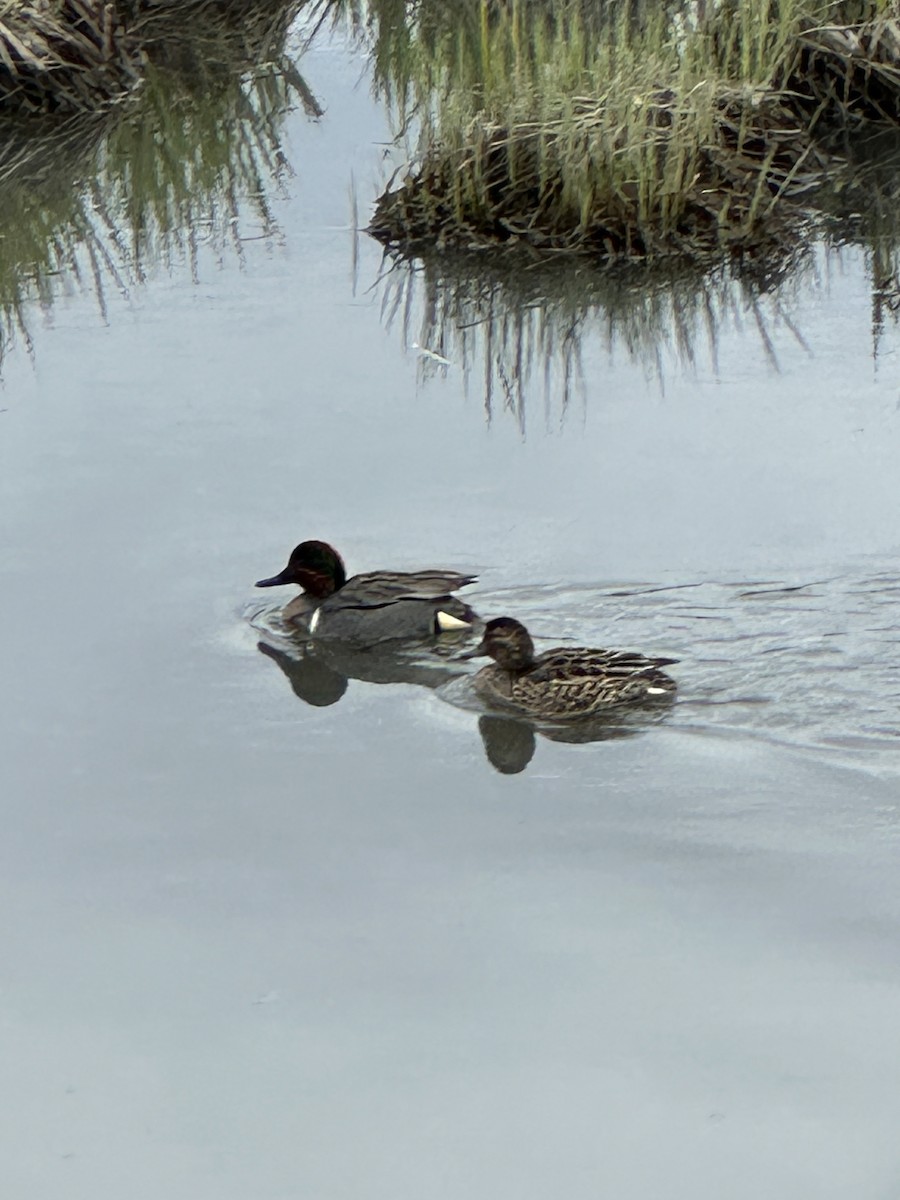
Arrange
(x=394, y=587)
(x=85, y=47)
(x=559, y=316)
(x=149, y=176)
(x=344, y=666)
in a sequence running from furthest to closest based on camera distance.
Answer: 1. (x=85, y=47)
2. (x=149, y=176)
3. (x=559, y=316)
4. (x=344, y=666)
5. (x=394, y=587)

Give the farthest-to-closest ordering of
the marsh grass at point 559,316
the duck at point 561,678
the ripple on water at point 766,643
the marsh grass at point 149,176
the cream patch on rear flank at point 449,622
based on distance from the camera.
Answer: the marsh grass at point 149,176, the marsh grass at point 559,316, the cream patch on rear flank at point 449,622, the duck at point 561,678, the ripple on water at point 766,643

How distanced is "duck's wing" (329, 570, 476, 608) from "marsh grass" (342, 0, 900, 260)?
3697 millimetres

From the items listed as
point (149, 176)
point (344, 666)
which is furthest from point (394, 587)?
point (149, 176)

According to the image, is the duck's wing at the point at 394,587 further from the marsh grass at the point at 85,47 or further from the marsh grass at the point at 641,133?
the marsh grass at the point at 85,47

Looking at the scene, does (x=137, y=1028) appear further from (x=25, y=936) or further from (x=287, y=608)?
(x=287, y=608)

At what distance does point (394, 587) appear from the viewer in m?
7.30

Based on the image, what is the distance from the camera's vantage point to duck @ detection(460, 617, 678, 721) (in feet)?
22.0

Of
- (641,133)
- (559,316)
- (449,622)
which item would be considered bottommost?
(449,622)

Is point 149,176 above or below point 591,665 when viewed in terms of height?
above

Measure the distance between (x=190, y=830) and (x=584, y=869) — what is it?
118cm

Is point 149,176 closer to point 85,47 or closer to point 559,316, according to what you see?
point 85,47

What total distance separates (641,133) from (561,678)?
4.60 metres

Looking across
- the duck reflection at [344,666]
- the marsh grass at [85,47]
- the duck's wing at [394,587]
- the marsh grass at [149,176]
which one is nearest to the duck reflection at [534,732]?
the duck reflection at [344,666]

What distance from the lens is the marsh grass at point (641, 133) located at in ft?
34.6
